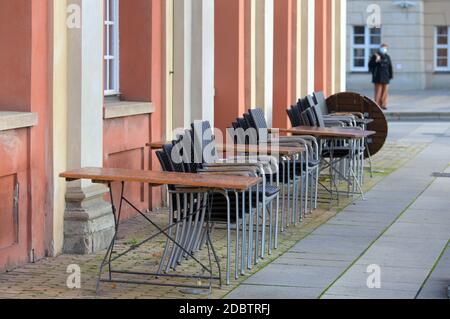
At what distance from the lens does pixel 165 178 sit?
801 centimetres

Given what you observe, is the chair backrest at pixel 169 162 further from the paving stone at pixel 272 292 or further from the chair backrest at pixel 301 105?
the chair backrest at pixel 301 105

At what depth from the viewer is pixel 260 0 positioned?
52.2 ft

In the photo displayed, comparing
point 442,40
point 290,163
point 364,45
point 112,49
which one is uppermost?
point 442,40

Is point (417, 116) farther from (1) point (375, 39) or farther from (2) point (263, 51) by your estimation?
(2) point (263, 51)

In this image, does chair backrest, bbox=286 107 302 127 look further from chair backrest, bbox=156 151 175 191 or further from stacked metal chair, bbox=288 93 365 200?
chair backrest, bbox=156 151 175 191

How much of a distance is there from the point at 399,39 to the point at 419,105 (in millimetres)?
9517

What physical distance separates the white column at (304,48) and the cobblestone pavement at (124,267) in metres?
6.93

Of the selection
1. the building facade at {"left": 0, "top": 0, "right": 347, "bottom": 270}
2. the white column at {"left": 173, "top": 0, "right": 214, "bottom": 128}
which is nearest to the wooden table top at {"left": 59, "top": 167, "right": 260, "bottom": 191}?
the building facade at {"left": 0, "top": 0, "right": 347, "bottom": 270}

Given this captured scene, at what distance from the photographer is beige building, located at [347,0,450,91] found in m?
41.0

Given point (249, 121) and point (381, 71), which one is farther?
point (381, 71)

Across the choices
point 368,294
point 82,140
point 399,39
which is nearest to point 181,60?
point 82,140

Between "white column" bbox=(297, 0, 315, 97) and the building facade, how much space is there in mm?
2523

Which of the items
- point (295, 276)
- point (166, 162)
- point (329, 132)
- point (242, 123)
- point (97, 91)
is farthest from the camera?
point (329, 132)

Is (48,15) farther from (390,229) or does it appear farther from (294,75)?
(294,75)
